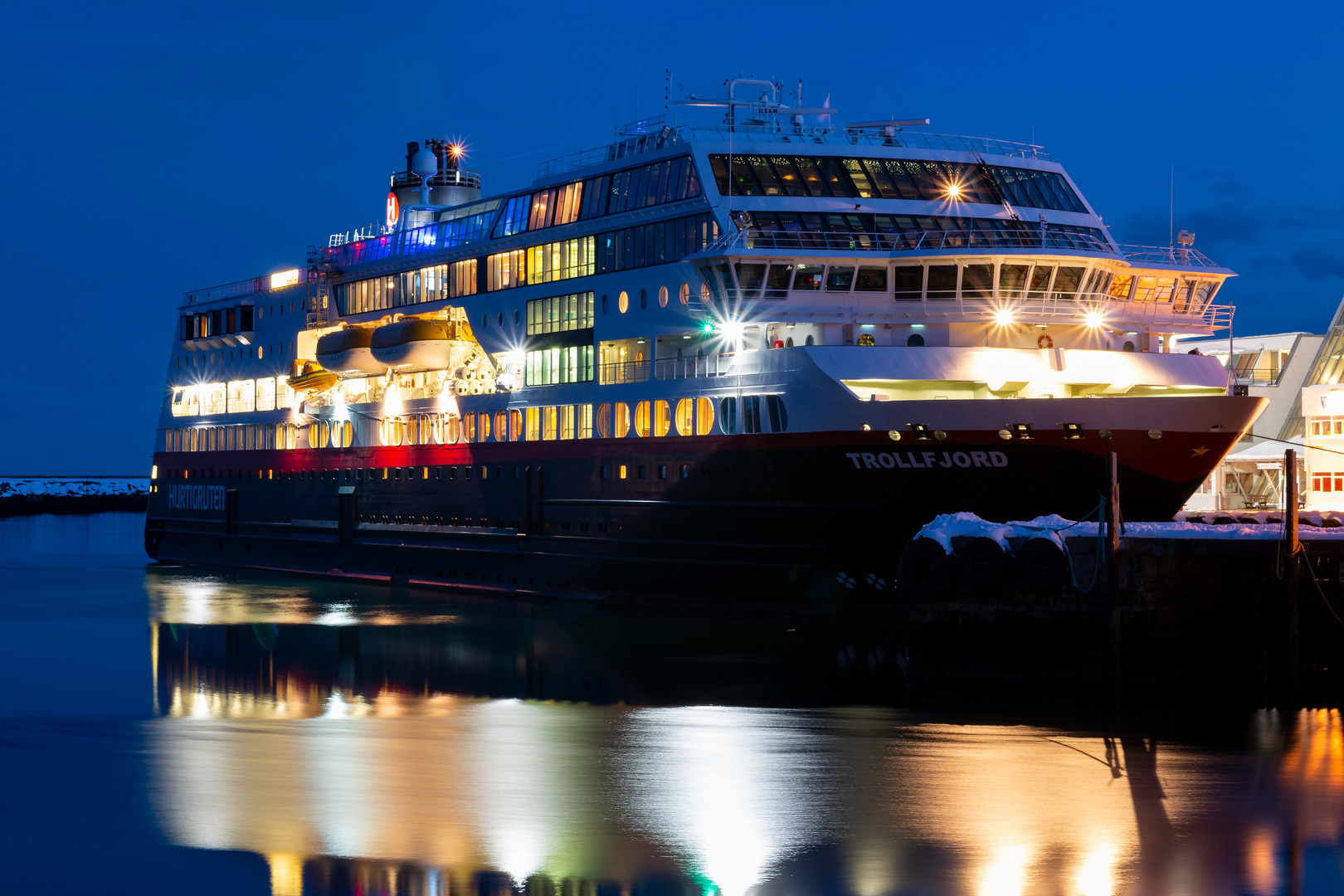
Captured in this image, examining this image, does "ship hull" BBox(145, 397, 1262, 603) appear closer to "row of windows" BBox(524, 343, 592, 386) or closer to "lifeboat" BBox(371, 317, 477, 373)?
"row of windows" BBox(524, 343, 592, 386)

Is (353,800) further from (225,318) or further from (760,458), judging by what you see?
(225,318)

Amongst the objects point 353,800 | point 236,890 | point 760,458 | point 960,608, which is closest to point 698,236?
point 760,458

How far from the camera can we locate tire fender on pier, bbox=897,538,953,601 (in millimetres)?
24609

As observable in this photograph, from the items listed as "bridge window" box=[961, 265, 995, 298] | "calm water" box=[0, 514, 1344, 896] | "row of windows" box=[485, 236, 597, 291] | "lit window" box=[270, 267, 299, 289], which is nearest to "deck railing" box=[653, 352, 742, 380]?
"row of windows" box=[485, 236, 597, 291]

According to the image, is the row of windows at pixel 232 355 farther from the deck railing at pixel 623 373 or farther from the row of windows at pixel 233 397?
the deck railing at pixel 623 373

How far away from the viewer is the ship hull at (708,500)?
2717 cm

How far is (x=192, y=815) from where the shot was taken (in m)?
16.2

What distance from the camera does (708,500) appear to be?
104 ft

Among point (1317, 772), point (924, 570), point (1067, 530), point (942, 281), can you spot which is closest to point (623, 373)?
point (942, 281)

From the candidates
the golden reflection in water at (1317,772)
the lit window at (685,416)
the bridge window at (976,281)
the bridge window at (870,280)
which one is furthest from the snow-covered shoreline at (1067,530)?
the lit window at (685,416)

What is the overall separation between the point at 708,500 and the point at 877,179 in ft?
28.0

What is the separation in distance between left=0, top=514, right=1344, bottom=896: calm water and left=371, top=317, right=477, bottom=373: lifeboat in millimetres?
12115

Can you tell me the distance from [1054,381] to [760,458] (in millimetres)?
6289

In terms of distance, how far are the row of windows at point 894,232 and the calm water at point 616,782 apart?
8445mm
